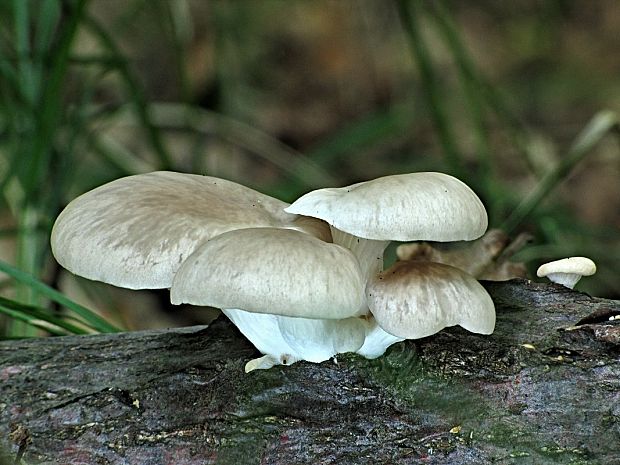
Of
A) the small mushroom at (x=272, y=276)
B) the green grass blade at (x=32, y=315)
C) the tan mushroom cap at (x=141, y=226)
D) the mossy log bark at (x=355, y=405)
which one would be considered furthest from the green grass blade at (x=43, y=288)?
the small mushroom at (x=272, y=276)

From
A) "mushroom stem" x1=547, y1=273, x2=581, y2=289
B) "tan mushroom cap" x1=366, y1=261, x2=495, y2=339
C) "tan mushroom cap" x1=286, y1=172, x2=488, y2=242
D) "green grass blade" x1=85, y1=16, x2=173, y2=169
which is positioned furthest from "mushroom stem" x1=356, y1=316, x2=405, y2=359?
"green grass blade" x1=85, y1=16, x2=173, y2=169

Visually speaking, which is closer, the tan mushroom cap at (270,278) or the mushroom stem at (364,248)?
the tan mushroom cap at (270,278)

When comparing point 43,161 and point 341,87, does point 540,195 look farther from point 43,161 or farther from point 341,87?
point 341,87

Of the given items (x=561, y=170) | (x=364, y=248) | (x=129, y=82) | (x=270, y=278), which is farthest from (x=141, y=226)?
(x=561, y=170)

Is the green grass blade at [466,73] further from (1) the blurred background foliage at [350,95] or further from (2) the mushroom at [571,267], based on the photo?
(2) the mushroom at [571,267]

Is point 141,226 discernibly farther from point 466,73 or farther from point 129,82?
point 466,73

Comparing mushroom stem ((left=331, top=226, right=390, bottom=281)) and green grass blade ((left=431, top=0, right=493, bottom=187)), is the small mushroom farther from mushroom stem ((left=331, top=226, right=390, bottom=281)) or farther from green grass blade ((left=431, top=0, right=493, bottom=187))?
green grass blade ((left=431, top=0, right=493, bottom=187))
